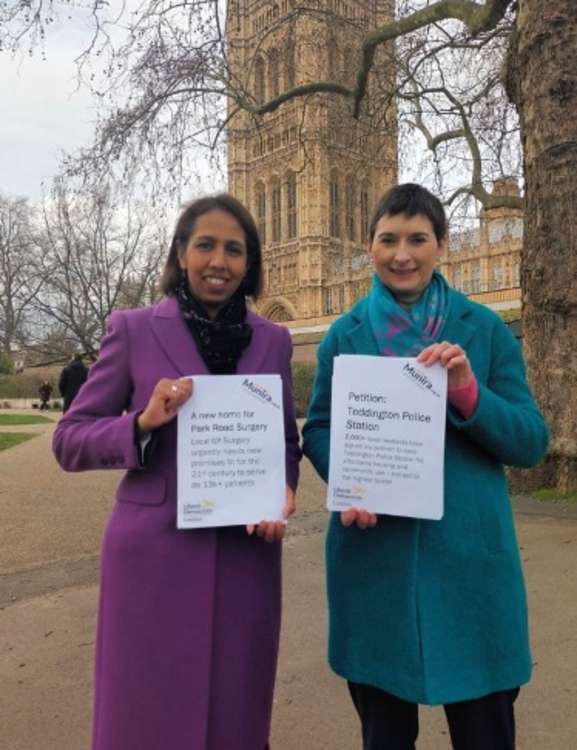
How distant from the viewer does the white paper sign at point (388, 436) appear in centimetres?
178

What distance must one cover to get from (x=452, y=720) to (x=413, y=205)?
1470 millimetres

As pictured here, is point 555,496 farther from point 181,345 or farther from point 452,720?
point 181,345

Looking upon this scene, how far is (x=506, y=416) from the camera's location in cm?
180

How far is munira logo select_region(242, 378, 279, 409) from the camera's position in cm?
187

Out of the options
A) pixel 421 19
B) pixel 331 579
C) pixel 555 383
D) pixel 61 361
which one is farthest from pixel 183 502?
pixel 61 361

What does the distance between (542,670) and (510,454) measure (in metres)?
1.88

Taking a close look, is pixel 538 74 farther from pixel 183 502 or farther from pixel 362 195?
pixel 362 195

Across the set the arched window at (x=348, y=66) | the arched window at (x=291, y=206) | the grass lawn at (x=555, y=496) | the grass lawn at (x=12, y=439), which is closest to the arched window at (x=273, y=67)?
the arched window at (x=348, y=66)

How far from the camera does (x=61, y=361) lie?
38562mm

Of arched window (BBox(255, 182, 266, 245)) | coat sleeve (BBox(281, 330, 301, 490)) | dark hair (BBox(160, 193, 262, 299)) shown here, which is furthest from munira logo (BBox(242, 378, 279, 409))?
arched window (BBox(255, 182, 266, 245))

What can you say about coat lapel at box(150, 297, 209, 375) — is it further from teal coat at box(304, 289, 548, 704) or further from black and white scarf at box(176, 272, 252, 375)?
teal coat at box(304, 289, 548, 704)

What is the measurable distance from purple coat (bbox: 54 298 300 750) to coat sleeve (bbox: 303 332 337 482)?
0.22 meters

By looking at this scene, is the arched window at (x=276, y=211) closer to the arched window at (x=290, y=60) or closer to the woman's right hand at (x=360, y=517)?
the arched window at (x=290, y=60)

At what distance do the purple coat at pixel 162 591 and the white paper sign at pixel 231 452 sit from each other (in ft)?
0.20
